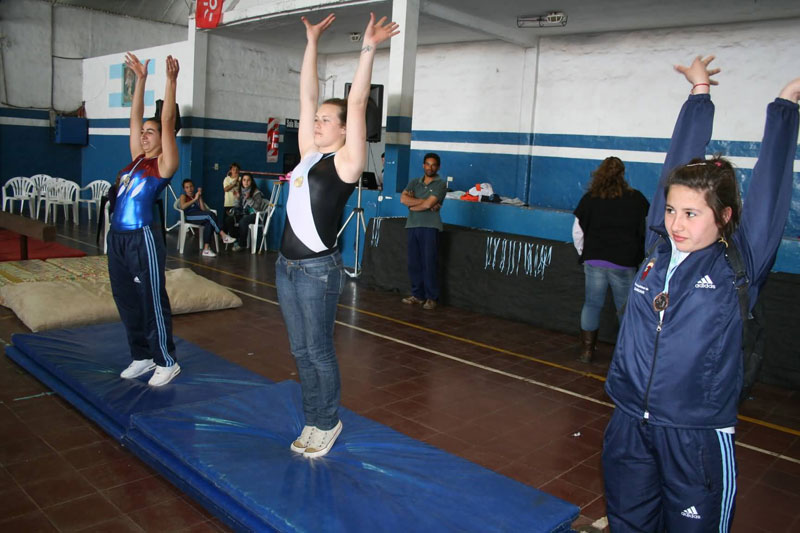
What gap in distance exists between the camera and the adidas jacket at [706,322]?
183 cm

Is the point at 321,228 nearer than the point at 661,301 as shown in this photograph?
No

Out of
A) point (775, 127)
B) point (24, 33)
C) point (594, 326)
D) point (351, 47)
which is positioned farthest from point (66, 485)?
point (24, 33)

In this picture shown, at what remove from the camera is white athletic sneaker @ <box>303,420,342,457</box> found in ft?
9.71

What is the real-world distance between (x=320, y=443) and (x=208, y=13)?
9.31m

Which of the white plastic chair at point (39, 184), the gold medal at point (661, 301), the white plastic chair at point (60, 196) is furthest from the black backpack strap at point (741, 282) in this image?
the white plastic chair at point (39, 184)

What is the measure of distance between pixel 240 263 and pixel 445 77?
4558mm

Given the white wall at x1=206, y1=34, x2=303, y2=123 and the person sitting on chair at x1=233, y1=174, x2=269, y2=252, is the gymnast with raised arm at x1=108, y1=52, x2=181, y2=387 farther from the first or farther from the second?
the white wall at x1=206, y1=34, x2=303, y2=123

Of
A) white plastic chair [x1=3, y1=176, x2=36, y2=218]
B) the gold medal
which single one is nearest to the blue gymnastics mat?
the gold medal

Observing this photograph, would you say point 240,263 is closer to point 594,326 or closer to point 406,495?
point 594,326

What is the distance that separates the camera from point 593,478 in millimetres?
3350

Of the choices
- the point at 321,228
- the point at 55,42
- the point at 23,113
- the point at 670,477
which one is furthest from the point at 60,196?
the point at 670,477

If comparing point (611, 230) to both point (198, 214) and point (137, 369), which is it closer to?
point (137, 369)

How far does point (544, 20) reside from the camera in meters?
8.41

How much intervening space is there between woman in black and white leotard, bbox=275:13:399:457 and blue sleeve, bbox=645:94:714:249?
117 centimetres
